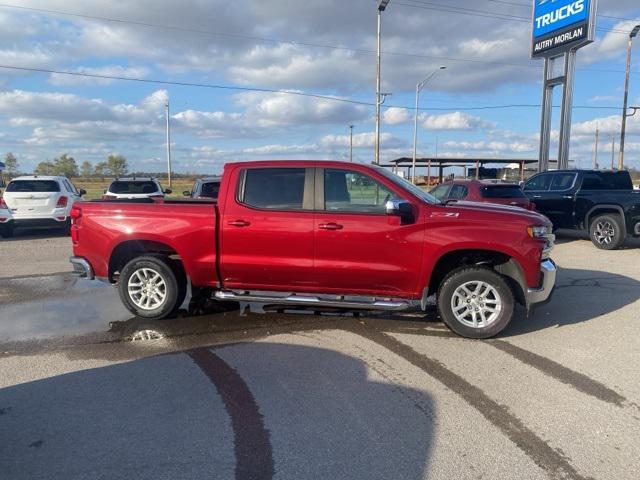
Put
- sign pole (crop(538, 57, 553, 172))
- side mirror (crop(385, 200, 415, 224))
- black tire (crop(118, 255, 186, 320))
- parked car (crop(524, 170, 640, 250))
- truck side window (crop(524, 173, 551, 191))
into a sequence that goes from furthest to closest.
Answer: sign pole (crop(538, 57, 553, 172)) → truck side window (crop(524, 173, 551, 191)) → parked car (crop(524, 170, 640, 250)) → black tire (crop(118, 255, 186, 320)) → side mirror (crop(385, 200, 415, 224))

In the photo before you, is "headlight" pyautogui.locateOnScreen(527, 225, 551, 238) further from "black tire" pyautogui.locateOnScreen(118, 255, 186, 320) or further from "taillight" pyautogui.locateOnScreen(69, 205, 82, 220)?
"taillight" pyautogui.locateOnScreen(69, 205, 82, 220)

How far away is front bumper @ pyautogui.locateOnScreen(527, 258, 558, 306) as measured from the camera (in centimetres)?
539

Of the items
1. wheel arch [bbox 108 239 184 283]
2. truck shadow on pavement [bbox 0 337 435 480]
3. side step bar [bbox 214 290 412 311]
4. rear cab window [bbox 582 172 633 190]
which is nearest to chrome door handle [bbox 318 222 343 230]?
side step bar [bbox 214 290 412 311]

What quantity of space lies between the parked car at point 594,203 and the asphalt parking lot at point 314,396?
576 cm

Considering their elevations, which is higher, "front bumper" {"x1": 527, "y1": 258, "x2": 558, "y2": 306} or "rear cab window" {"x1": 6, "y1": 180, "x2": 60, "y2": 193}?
"rear cab window" {"x1": 6, "y1": 180, "x2": 60, "y2": 193}

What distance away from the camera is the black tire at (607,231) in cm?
1149

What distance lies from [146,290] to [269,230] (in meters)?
1.74

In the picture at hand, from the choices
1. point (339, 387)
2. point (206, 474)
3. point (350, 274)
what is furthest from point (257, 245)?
point (206, 474)

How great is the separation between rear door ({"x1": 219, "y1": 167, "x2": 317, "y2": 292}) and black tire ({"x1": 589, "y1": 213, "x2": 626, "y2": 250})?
348 inches

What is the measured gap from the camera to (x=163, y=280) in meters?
6.07

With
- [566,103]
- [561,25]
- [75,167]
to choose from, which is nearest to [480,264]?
[566,103]

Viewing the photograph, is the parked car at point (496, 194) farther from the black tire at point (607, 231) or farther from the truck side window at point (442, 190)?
the black tire at point (607, 231)

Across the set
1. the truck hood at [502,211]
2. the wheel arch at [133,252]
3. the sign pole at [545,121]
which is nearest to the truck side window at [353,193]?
the truck hood at [502,211]

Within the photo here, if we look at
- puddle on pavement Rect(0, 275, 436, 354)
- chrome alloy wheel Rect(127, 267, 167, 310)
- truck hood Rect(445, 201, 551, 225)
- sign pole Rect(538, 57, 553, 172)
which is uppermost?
sign pole Rect(538, 57, 553, 172)
